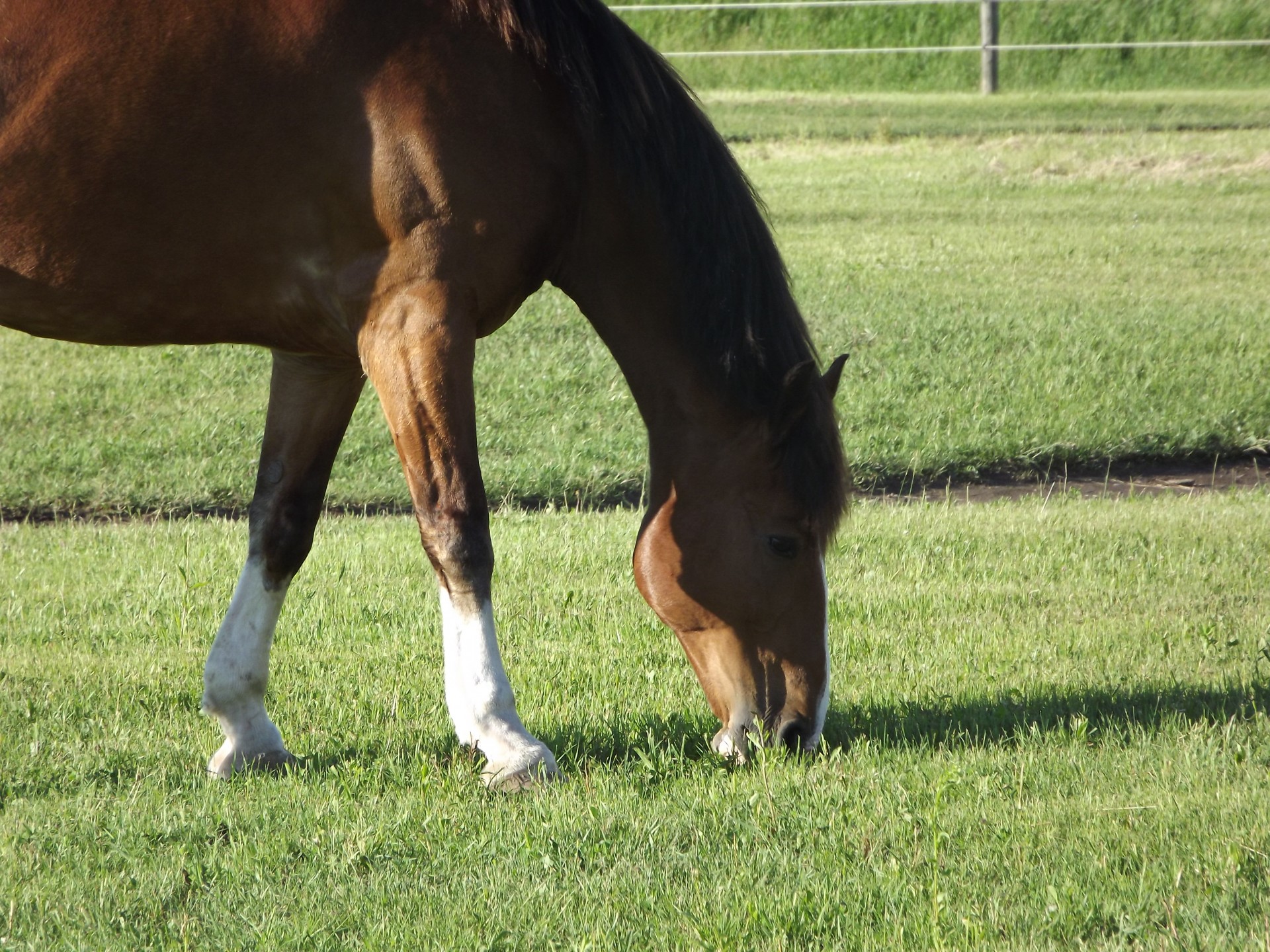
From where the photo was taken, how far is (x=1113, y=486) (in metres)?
7.65

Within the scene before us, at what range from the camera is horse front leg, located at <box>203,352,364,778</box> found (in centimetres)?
379

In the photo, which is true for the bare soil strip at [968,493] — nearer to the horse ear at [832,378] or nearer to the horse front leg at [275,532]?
the horse front leg at [275,532]

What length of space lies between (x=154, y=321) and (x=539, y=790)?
1508 mm

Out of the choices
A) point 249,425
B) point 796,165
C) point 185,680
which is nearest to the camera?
point 185,680

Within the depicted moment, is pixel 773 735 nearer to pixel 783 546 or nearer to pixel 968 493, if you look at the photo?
pixel 783 546

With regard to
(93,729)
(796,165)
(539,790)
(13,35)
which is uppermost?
(13,35)

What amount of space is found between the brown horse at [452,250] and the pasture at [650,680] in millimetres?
372

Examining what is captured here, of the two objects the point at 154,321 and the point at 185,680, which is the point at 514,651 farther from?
the point at 154,321

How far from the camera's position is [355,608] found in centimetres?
525

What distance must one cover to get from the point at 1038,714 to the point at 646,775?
125cm

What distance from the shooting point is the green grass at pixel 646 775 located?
9.09 feet

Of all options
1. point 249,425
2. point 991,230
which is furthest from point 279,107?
point 991,230

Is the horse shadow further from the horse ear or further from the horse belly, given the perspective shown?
the horse belly

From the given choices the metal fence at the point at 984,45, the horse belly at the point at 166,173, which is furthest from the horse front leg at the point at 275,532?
the metal fence at the point at 984,45
